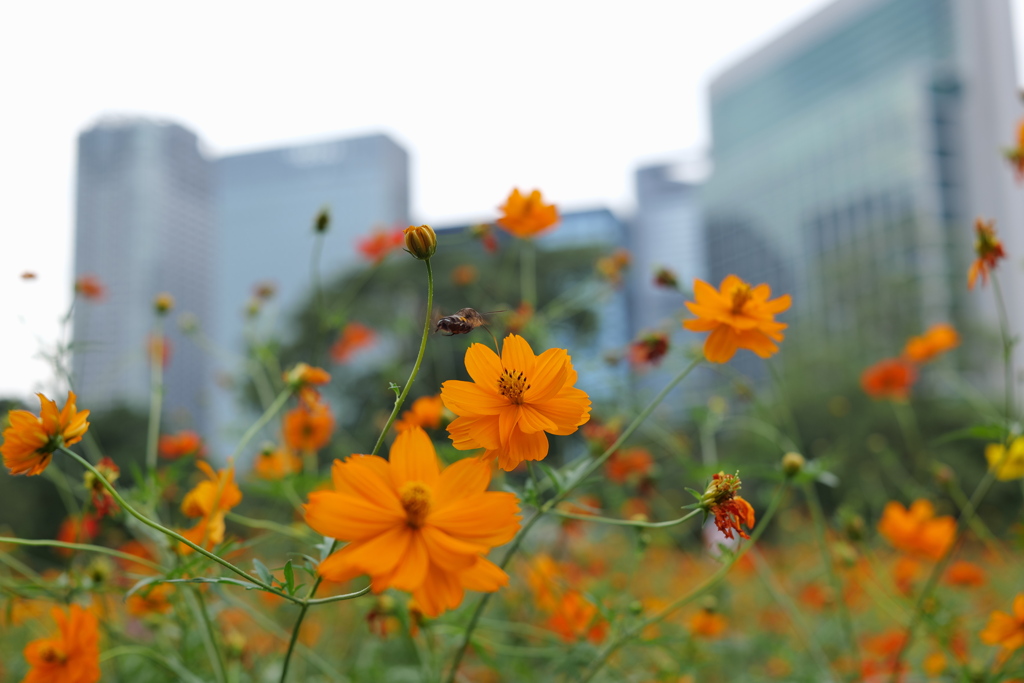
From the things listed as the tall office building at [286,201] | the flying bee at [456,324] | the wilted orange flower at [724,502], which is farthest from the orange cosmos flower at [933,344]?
the tall office building at [286,201]

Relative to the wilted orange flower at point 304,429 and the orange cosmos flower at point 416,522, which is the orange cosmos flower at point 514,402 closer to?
the orange cosmos flower at point 416,522

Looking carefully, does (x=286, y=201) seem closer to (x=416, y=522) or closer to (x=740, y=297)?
(x=740, y=297)

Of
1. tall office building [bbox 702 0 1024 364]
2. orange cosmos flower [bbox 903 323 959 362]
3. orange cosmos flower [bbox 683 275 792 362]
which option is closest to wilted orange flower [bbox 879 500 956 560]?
orange cosmos flower [bbox 903 323 959 362]

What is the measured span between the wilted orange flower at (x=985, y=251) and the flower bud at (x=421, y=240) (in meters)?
0.67

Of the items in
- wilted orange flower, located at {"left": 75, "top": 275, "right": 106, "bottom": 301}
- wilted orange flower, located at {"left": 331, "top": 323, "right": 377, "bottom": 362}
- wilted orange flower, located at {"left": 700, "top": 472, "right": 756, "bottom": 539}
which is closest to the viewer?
wilted orange flower, located at {"left": 700, "top": 472, "right": 756, "bottom": 539}

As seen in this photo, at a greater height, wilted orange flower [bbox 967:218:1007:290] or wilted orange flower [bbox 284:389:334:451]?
wilted orange flower [bbox 967:218:1007:290]

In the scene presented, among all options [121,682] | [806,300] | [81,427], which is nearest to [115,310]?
[121,682]

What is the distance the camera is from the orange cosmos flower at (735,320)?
0.62m

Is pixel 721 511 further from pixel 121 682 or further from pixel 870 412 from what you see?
pixel 870 412

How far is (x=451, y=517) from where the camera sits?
1.36 ft

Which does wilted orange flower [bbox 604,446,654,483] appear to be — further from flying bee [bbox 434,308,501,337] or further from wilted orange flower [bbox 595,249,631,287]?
flying bee [bbox 434,308,501,337]

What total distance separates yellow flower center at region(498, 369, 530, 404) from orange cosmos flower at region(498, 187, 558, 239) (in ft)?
1.60

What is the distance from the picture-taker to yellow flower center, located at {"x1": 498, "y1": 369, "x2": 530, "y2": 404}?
47 centimetres

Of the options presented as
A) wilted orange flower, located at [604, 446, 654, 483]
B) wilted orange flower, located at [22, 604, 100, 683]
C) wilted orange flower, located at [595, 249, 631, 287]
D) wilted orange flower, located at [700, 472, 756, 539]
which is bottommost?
wilted orange flower, located at [22, 604, 100, 683]
